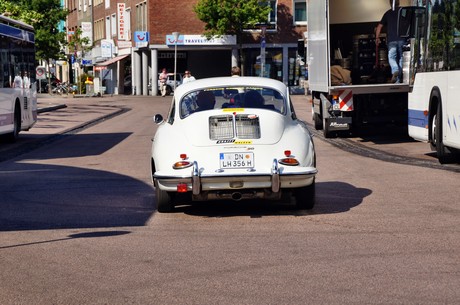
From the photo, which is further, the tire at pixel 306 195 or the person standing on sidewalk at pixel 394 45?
the person standing on sidewalk at pixel 394 45

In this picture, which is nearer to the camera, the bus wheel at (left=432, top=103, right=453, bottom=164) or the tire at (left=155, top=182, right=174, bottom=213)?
the tire at (left=155, top=182, right=174, bottom=213)

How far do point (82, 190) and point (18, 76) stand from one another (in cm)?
1237

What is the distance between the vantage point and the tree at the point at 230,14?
69625 millimetres

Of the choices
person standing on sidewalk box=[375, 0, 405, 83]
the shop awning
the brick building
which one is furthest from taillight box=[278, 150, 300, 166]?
the shop awning

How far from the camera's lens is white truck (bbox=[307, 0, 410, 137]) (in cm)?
2367

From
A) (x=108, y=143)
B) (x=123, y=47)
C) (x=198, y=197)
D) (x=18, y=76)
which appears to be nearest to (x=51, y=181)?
(x=198, y=197)

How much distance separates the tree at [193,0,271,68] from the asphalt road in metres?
53.9

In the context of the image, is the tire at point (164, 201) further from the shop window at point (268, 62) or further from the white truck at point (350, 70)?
the shop window at point (268, 62)

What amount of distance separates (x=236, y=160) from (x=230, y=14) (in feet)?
196

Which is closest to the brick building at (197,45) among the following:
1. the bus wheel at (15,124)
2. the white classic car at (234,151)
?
the bus wheel at (15,124)

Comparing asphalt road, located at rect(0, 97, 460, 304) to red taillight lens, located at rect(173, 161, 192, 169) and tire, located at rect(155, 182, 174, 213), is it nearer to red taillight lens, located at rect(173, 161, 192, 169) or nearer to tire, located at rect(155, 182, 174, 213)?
tire, located at rect(155, 182, 174, 213)

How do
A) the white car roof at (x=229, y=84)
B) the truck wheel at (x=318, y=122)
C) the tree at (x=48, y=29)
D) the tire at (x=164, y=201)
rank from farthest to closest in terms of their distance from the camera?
the tree at (x=48, y=29) < the truck wheel at (x=318, y=122) < the white car roof at (x=229, y=84) < the tire at (x=164, y=201)

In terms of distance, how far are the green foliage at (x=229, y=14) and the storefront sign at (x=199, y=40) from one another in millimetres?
1401

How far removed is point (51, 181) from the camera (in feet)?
51.5
